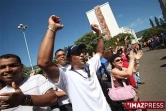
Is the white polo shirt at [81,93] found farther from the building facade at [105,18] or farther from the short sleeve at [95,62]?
the building facade at [105,18]

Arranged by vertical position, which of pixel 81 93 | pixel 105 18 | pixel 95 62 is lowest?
pixel 81 93

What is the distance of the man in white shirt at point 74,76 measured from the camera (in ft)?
6.01

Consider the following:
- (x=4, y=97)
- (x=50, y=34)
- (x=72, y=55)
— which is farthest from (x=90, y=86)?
(x=4, y=97)

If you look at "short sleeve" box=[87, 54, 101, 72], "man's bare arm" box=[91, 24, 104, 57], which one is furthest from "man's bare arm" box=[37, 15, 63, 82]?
"man's bare arm" box=[91, 24, 104, 57]

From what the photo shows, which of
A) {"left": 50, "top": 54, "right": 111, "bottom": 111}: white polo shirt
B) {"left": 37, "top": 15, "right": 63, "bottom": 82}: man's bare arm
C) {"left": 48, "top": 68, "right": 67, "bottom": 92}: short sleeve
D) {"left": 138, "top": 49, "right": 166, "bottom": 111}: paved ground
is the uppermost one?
{"left": 37, "top": 15, "right": 63, "bottom": 82}: man's bare arm

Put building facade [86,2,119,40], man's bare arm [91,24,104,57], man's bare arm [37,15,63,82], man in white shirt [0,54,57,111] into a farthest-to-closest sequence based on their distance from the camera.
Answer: building facade [86,2,119,40] < man's bare arm [91,24,104,57] < man in white shirt [0,54,57,111] < man's bare arm [37,15,63,82]

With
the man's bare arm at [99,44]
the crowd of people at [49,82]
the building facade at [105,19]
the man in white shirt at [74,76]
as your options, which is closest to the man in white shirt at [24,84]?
the crowd of people at [49,82]

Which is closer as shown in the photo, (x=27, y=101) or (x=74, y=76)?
(x=27, y=101)

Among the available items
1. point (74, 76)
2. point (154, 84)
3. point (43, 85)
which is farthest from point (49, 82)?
point (154, 84)

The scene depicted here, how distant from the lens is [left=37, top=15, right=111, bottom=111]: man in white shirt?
1.83m

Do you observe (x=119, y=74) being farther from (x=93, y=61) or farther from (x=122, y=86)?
(x=93, y=61)

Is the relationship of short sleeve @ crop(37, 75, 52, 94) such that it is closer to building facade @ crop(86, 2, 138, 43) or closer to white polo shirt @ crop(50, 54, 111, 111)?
white polo shirt @ crop(50, 54, 111, 111)

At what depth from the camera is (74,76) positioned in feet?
7.45

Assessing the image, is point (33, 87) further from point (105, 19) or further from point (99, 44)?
point (105, 19)
